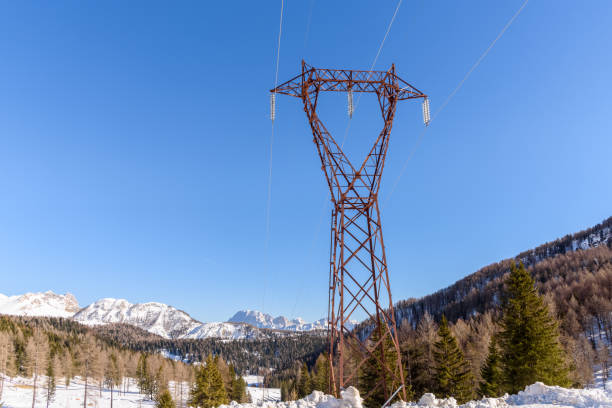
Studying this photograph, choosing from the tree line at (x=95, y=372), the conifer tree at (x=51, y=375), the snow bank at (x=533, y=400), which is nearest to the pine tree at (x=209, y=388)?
the tree line at (x=95, y=372)

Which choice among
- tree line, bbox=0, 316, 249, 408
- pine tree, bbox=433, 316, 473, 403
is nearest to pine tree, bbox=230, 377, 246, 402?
tree line, bbox=0, 316, 249, 408

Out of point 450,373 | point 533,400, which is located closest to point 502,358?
point 450,373

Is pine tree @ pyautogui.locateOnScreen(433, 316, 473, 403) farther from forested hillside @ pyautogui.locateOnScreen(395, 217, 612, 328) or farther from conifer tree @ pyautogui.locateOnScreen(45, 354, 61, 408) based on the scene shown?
forested hillside @ pyautogui.locateOnScreen(395, 217, 612, 328)

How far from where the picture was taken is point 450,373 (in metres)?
27.2

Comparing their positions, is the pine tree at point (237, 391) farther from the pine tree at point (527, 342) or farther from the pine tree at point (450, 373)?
the pine tree at point (527, 342)

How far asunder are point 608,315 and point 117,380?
363ft

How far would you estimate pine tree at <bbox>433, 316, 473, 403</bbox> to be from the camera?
27.0 meters

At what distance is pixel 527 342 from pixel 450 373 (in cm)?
669

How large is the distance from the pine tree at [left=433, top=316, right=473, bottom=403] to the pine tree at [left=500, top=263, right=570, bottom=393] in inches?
145

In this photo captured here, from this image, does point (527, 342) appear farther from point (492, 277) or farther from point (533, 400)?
point (492, 277)

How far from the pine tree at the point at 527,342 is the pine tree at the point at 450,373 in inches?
145

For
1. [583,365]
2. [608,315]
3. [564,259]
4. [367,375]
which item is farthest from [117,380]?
[564,259]

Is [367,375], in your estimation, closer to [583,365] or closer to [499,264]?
[583,365]

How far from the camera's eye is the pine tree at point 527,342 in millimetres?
21906
